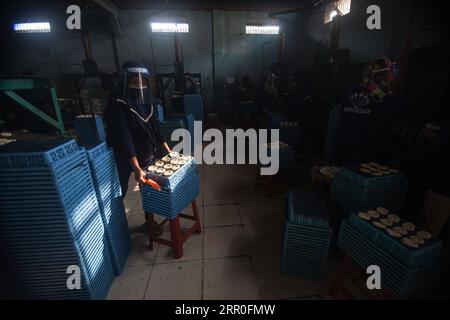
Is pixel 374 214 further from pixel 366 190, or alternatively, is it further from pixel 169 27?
pixel 169 27

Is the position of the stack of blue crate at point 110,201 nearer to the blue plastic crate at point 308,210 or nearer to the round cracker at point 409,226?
the blue plastic crate at point 308,210

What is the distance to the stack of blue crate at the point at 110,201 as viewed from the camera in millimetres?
2029

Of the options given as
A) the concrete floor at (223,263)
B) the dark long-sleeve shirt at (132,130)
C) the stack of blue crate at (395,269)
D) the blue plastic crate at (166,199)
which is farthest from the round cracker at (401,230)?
the dark long-sleeve shirt at (132,130)

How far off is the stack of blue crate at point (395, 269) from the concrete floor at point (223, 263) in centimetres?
71

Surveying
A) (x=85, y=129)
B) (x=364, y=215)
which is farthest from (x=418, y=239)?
(x=85, y=129)

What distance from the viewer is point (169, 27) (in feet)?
32.8

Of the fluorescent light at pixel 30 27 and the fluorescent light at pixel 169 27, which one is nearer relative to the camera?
the fluorescent light at pixel 30 27

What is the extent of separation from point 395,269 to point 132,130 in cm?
282

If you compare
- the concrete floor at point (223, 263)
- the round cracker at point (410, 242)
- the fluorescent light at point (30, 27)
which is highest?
the fluorescent light at point (30, 27)

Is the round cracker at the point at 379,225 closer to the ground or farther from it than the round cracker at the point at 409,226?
farther from it

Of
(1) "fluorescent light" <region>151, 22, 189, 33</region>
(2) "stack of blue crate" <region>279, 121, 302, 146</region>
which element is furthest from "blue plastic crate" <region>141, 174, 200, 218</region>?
(1) "fluorescent light" <region>151, 22, 189, 33</region>
